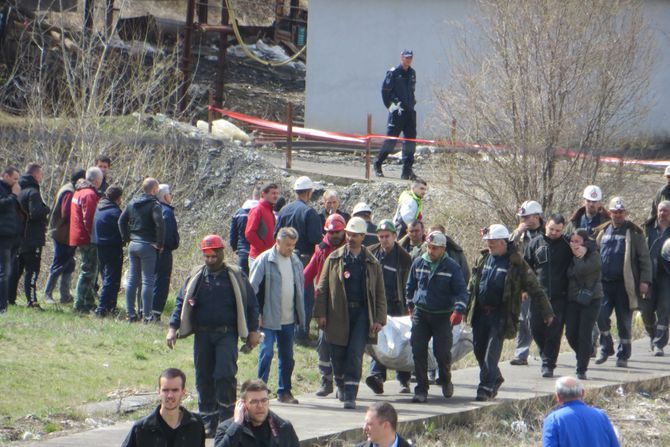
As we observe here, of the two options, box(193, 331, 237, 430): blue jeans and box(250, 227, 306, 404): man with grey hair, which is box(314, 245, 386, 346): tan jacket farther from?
box(193, 331, 237, 430): blue jeans

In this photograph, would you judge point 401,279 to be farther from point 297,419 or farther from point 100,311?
point 100,311

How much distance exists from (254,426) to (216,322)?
2.40 metres

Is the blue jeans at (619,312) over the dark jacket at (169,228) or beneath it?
beneath

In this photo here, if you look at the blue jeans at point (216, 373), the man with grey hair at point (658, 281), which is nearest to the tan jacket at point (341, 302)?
the blue jeans at point (216, 373)

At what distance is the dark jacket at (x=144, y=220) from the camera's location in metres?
13.9

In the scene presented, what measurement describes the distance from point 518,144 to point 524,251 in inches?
290

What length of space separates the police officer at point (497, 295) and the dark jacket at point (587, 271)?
1.01 metres

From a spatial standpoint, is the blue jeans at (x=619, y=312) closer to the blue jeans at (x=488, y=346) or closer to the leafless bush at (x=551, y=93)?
the blue jeans at (x=488, y=346)

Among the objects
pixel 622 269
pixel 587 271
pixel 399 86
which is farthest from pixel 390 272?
pixel 399 86

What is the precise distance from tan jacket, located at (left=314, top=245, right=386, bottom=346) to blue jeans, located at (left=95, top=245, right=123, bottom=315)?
4081 mm

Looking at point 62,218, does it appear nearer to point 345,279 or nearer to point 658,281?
point 345,279

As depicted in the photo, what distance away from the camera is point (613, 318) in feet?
55.5

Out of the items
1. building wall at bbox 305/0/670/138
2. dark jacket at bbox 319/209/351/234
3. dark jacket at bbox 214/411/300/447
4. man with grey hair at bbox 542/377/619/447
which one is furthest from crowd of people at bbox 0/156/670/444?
building wall at bbox 305/0/670/138

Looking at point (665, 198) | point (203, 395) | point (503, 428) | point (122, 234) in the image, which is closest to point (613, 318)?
point (665, 198)
